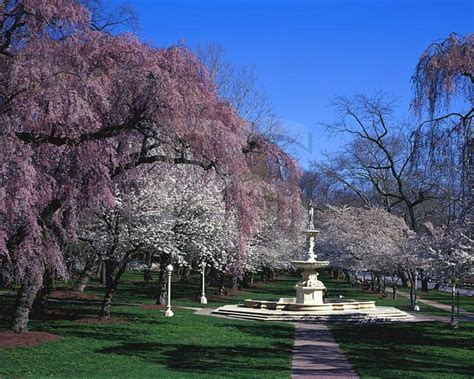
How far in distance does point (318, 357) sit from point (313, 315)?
1146 cm

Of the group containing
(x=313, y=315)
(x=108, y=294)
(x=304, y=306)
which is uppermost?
(x=108, y=294)

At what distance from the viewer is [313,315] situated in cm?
2648

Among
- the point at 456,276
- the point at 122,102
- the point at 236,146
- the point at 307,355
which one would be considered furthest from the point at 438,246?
the point at 122,102

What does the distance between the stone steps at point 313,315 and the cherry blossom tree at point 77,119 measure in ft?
41.2

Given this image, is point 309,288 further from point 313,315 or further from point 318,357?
point 318,357

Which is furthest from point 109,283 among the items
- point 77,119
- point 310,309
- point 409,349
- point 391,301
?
point 391,301

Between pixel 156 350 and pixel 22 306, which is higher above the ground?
pixel 22 306

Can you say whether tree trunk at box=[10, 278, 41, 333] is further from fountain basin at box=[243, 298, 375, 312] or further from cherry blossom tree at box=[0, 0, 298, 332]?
fountain basin at box=[243, 298, 375, 312]

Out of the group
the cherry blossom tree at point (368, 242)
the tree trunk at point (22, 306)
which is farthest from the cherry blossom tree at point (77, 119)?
the cherry blossom tree at point (368, 242)

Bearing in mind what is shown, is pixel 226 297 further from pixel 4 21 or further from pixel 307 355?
pixel 4 21

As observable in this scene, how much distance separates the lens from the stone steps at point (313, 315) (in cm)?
2597

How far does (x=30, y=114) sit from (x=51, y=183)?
174 centimetres

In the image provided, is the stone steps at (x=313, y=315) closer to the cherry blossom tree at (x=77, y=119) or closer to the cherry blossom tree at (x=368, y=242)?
the cherry blossom tree at (x=368, y=242)

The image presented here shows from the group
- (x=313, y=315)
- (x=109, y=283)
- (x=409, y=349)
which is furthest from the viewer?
(x=313, y=315)
